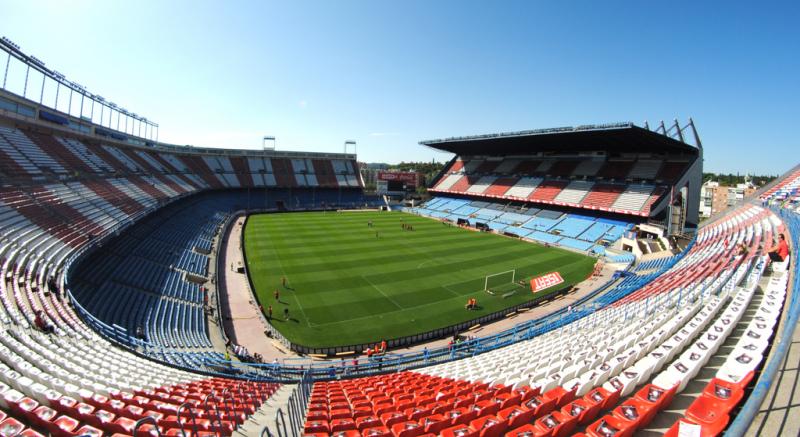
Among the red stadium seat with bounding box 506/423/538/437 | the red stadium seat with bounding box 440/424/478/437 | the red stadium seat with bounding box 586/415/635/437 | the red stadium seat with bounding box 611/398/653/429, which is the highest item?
the red stadium seat with bounding box 611/398/653/429

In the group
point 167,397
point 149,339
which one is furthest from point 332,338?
point 167,397

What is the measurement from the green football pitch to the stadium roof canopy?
15.1 m

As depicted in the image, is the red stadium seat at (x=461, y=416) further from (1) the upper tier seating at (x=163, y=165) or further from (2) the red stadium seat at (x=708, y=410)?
(1) the upper tier seating at (x=163, y=165)

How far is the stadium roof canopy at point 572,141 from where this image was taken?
4109cm

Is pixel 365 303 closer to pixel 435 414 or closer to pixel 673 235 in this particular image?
pixel 435 414

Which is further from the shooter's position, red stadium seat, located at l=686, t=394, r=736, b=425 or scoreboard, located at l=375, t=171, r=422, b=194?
scoreboard, located at l=375, t=171, r=422, b=194

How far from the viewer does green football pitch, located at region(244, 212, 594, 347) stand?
68.5 ft

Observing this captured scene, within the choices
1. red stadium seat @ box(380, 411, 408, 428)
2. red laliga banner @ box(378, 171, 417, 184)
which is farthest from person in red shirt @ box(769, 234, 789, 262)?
red laliga banner @ box(378, 171, 417, 184)

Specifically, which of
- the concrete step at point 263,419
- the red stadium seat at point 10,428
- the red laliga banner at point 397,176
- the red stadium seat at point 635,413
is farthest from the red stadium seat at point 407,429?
the red laliga banner at point 397,176

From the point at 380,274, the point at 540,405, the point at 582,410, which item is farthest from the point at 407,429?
the point at 380,274

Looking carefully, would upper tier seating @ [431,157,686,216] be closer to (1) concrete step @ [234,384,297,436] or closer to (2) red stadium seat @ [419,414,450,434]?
(2) red stadium seat @ [419,414,450,434]

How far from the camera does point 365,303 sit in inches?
922

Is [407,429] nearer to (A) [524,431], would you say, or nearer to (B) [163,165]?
(A) [524,431]

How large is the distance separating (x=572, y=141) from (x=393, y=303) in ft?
136
